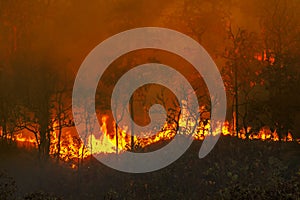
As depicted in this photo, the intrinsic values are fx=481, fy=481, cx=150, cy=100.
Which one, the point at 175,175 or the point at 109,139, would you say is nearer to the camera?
the point at 175,175

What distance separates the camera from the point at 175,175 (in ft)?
116

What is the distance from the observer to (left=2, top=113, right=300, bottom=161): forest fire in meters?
40.0

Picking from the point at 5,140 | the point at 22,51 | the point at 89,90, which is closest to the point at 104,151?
the point at 89,90

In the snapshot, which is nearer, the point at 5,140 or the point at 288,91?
the point at 288,91

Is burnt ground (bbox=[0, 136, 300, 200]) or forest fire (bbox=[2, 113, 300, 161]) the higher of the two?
forest fire (bbox=[2, 113, 300, 161])

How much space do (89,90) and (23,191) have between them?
11.5m

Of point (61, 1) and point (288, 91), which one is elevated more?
point (61, 1)

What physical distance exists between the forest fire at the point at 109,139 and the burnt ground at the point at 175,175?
1025 millimetres

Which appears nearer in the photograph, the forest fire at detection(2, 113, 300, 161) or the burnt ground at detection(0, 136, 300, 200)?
the burnt ground at detection(0, 136, 300, 200)

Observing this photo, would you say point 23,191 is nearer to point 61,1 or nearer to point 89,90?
point 89,90

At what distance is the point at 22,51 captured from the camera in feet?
149

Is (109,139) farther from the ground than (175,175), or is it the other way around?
(109,139)

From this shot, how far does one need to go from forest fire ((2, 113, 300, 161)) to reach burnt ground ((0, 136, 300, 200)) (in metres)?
1.02

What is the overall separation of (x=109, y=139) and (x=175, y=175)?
1405 centimetres
